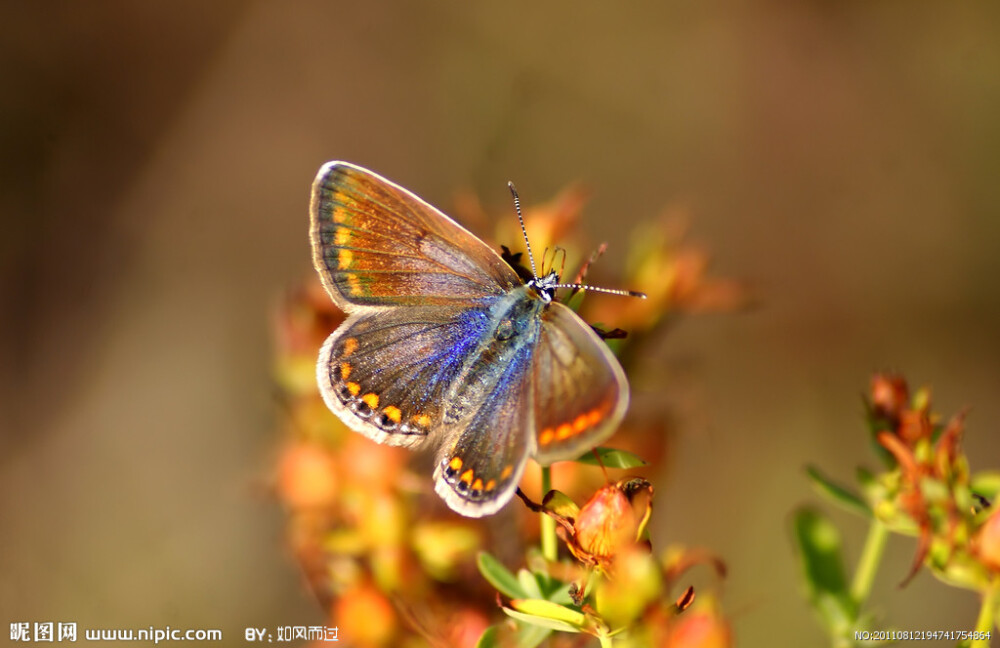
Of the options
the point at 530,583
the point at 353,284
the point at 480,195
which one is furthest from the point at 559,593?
the point at 480,195

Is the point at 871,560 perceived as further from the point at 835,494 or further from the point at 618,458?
the point at 618,458

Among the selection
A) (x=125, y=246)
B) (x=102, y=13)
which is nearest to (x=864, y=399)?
(x=125, y=246)

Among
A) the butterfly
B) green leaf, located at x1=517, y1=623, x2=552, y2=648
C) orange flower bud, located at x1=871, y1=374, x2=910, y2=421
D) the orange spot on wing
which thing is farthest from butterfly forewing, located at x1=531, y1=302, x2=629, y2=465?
orange flower bud, located at x1=871, y1=374, x2=910, y2=421

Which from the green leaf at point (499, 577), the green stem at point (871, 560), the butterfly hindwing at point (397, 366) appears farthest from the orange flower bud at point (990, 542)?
the butterfly hindwing at point (397, 366)

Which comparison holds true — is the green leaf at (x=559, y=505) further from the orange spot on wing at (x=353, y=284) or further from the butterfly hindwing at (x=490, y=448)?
the orange spot on wing at (x=353, y=284)

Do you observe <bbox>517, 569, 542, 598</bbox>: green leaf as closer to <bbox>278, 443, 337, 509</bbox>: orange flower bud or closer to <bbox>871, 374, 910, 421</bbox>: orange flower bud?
<bbox>278, 443, 337, 509</bbox>: orange flower bud

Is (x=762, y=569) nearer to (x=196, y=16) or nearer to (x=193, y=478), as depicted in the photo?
(x=193, y=478)
